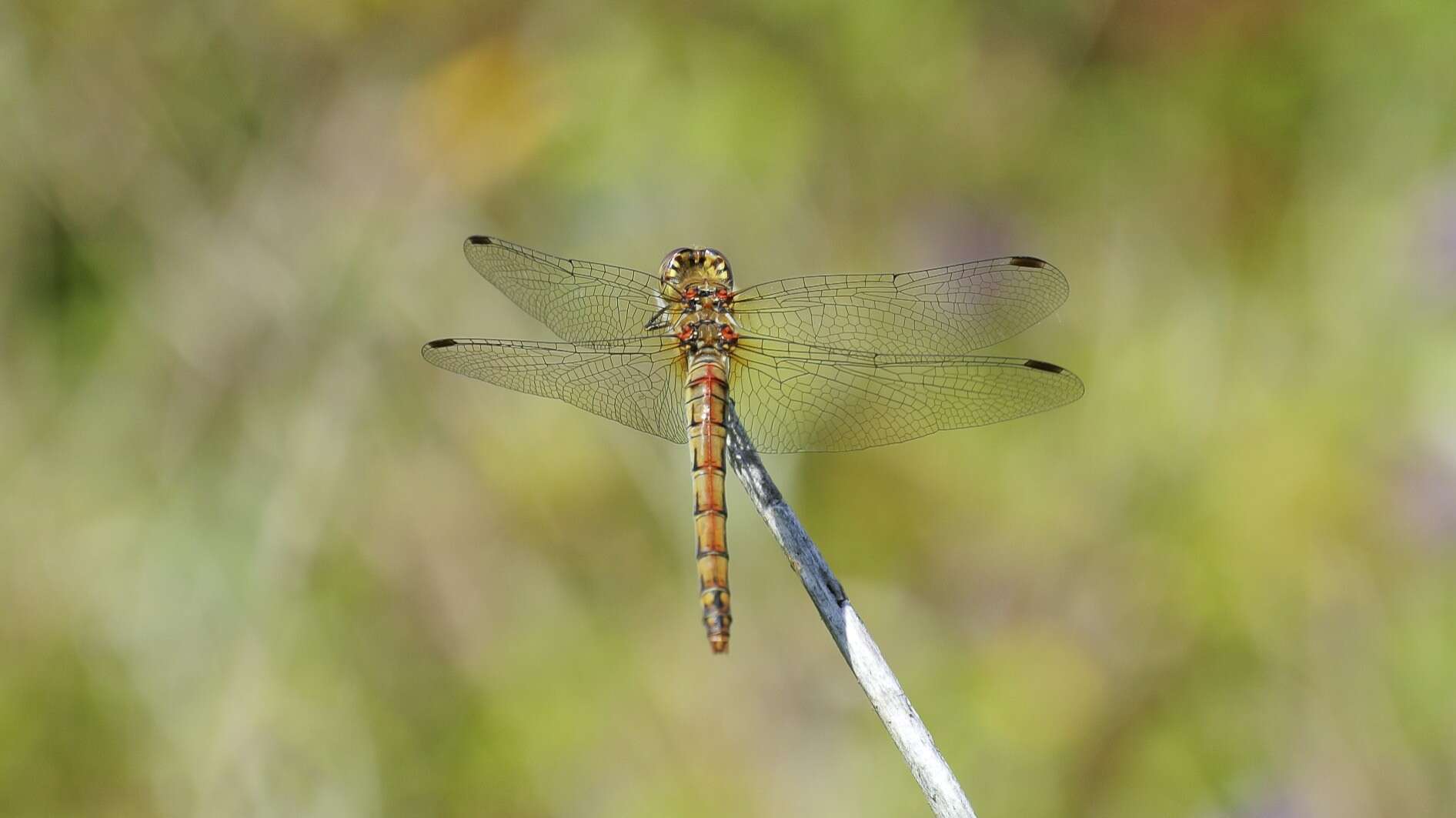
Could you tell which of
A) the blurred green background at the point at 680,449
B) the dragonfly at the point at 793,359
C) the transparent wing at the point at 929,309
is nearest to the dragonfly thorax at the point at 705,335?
the dragonfly at the point at 793,359

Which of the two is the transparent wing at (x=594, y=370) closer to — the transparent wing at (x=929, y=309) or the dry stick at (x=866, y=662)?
the transparent wing at (x=929, y=309)

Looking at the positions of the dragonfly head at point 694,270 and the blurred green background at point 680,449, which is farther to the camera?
the blurred green background at point 680,449

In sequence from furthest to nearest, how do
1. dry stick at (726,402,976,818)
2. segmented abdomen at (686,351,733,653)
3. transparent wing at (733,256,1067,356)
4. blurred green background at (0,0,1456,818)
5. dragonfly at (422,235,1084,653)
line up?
blurred green background at (0,0,1456,818), transparent wing at (733,256,1067,356), dragonfly at (422,235,1084,653), segmented abdomen at (686,351,733,653), dry stick at (726,402,976,818)

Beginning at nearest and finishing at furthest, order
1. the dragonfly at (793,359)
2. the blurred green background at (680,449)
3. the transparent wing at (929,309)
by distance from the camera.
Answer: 1. the dragonfly at (793,359)
2. the transparent wing at (929,309)
3. the blurred green background at (680,449)

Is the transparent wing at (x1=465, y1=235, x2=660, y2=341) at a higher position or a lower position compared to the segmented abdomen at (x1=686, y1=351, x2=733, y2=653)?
higher

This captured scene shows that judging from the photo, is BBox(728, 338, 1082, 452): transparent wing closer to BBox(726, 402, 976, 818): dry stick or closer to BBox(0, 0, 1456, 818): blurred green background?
BBox(0, 0, 1456, 818): blurred green background

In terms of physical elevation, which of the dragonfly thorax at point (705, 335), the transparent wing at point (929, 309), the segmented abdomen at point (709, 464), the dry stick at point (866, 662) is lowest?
the dry stick at point (866, 662)

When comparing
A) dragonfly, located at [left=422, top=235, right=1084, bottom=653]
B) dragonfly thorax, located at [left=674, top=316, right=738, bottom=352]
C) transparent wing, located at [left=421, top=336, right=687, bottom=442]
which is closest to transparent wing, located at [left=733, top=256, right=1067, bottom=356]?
dragonfly, located at [left=422, top=235, right=1084, bottom=653]
